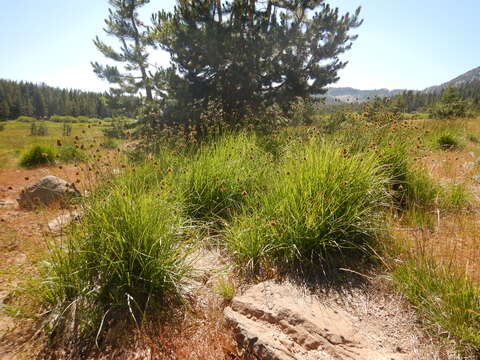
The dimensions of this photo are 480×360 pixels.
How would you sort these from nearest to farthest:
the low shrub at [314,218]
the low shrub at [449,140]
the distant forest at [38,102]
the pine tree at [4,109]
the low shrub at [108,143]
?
the low shrub at [314,218] → the low shrub at [108,143] → the low shrub at [449,140] → the pine tree at [4,109] → the distant forest at [38,102]

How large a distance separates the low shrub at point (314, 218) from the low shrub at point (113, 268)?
28.8 inches

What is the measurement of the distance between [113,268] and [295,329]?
143 cm

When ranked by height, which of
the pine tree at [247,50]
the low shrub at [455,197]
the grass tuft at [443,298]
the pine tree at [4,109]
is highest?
the pine tree at [4,109]

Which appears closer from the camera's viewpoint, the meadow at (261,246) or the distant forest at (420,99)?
the meadow at (261,246)

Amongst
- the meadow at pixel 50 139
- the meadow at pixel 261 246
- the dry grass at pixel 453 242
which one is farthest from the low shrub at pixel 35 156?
the dry grass at pixel 453 242

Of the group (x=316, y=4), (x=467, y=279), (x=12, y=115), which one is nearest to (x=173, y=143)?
(x=467, y=279)

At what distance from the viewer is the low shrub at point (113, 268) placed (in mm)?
1821

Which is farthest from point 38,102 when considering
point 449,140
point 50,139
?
point 449,140

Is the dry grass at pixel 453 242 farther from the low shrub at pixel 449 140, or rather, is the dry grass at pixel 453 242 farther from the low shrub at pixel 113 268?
the low shrub at pixel 449 140

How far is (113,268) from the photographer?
194cm

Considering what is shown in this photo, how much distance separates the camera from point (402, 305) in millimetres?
1839

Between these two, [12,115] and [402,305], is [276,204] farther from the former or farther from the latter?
[12,115]

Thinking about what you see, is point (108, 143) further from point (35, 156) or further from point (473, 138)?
point (473, 138)

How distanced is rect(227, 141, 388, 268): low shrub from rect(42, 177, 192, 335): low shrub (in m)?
0.73
